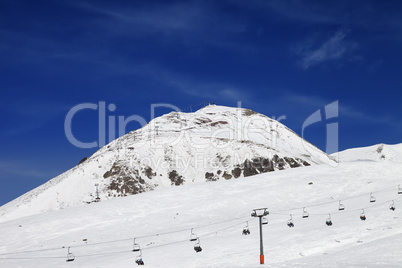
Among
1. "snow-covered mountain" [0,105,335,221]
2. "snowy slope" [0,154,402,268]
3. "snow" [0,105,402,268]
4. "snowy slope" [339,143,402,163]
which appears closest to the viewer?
"snowy slope" [0,154,402,268]

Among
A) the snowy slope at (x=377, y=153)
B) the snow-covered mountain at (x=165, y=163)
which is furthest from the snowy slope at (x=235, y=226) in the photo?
the snowy slope at (x=377, y=153)

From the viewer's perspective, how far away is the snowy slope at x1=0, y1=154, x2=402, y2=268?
35.9 meters

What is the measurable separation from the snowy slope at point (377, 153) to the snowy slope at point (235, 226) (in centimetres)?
9223

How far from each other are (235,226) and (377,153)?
450 feet

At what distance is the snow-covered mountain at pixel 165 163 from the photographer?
109812 millimetres

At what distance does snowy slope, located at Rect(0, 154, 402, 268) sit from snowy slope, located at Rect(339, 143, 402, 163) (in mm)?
92232

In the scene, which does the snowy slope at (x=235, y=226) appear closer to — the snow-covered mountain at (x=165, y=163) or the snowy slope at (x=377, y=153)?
the snow-covered mountain at (x=165, y=163)

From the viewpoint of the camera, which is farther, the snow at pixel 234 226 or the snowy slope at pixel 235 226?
the snow at pixel 234 226

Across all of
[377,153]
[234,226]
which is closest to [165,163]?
[234,226]

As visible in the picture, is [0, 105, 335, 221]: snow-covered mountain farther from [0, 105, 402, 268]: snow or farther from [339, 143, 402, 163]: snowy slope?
[0, 105, 402, 268]: snow

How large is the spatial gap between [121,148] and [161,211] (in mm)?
83908

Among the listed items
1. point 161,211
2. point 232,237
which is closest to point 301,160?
point 161,211

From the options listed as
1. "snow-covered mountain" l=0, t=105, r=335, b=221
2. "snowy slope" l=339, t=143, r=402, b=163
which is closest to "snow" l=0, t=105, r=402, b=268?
"snow-covered mountain" l=0, t=105, r=335, b=221

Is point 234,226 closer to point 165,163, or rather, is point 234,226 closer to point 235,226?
point 235,226
